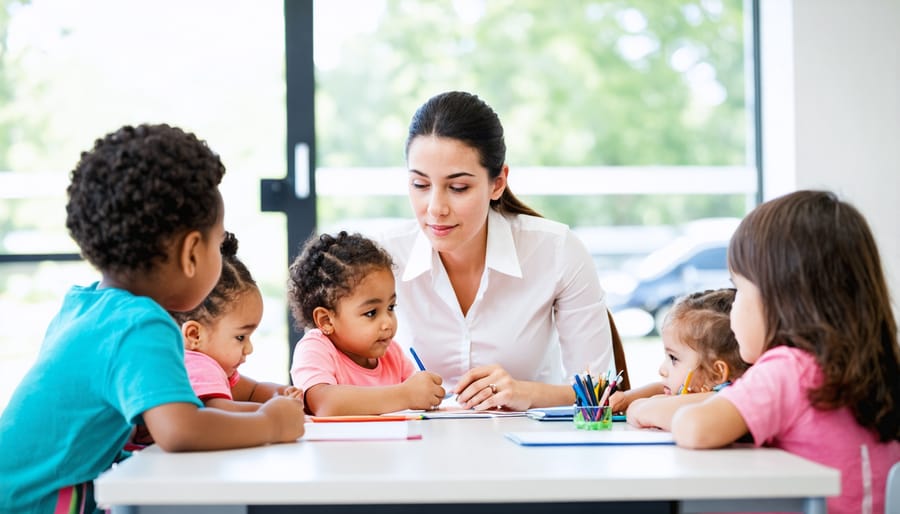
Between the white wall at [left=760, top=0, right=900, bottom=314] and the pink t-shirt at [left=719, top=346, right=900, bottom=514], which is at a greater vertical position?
the white wall at [left=760, top=0, right=900, bottom=314]

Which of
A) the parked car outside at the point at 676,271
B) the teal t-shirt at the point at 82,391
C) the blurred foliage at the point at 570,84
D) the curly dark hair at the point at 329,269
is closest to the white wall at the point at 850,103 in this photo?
the blurred foliage at the point at 570,84

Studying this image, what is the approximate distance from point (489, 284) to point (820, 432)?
1.20 metres

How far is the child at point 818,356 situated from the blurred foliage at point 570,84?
2.68 meters

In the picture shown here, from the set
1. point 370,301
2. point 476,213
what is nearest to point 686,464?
point 370,301

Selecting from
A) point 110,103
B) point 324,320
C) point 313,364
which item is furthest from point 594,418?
point 110,103

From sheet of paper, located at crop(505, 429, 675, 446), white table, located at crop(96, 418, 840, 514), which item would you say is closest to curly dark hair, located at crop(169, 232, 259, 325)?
white table, located at crop(96, 418, 840, 514)

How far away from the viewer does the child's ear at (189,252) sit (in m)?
1.37

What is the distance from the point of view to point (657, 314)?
448 centimetres

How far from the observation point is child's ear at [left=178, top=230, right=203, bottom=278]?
137 cm

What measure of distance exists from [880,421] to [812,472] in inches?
10.9

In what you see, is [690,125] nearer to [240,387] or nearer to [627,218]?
[627,218]

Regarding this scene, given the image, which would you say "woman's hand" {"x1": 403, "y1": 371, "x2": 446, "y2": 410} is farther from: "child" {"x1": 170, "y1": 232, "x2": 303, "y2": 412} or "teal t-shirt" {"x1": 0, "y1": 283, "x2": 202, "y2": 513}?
"teal t-shirt" {"x1": 0, "y1": 283, "x2": 202, "y2": 513}

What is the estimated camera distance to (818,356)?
1277 mm

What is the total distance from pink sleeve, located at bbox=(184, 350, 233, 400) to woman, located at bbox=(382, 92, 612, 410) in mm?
684
